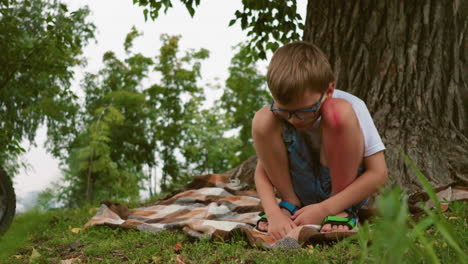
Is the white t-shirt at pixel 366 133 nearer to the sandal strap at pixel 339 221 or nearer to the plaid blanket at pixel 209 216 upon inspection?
the sandal strap at pixel 339 221

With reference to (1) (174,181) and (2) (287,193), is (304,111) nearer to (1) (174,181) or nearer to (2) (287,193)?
(2) (287,193)

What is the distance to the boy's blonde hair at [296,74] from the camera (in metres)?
2.23

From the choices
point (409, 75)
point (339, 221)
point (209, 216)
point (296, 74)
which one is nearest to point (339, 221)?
point (339, 221)

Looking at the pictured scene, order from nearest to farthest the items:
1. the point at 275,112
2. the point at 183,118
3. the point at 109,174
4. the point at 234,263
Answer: the point at 234,263 < the point at 275,112 < the point at 109,174 < the point at 183,118

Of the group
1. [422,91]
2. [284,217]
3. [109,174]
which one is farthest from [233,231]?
[109,174]

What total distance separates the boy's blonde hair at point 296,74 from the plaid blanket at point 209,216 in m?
0.71

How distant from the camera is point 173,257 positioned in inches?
87.7

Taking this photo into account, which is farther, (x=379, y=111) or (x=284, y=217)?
(x=379, y=111)

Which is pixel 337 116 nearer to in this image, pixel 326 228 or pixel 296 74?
pixel 296 74

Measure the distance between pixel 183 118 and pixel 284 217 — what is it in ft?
59.2

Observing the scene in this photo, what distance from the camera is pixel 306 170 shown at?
103 inches

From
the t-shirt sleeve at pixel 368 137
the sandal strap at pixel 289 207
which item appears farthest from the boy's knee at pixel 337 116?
the sandal strap at pixel 289 207

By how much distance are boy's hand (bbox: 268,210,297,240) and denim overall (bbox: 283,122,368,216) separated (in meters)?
0.23

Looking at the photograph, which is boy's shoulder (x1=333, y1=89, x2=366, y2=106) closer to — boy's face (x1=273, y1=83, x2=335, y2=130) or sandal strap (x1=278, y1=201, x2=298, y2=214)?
boy's face (x1=273, y1=83, x2=335, y2=130)
